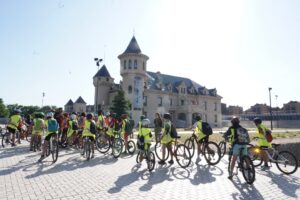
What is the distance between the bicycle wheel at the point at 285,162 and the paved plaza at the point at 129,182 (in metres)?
0.22

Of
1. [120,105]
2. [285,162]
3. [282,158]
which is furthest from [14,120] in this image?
[120,105]

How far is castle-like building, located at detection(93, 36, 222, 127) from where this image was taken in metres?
53.8

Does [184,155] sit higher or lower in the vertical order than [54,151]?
lower

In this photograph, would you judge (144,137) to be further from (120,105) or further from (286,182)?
(120,105)

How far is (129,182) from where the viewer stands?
8.12m

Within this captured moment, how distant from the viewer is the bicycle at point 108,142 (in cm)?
1311

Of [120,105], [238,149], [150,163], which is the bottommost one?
[150,163]

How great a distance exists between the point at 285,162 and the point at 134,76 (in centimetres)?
4549

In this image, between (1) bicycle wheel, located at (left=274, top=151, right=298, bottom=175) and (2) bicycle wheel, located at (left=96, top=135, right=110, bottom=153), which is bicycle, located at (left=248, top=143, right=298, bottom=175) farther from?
(2) bicycle wheel, located at (left=96, top=135, right=110, bottom=153)

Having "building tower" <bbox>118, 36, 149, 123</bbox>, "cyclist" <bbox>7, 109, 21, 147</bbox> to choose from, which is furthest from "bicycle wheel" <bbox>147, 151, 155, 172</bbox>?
"building tower" <bbox>118, 36, 149, 123</bbox>

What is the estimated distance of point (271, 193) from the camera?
280 inches

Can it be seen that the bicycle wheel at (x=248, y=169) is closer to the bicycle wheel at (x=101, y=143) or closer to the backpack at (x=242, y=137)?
the backpack at (x=242, y=137)

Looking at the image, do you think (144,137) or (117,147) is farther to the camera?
(117,147)

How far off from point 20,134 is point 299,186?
644 inches
